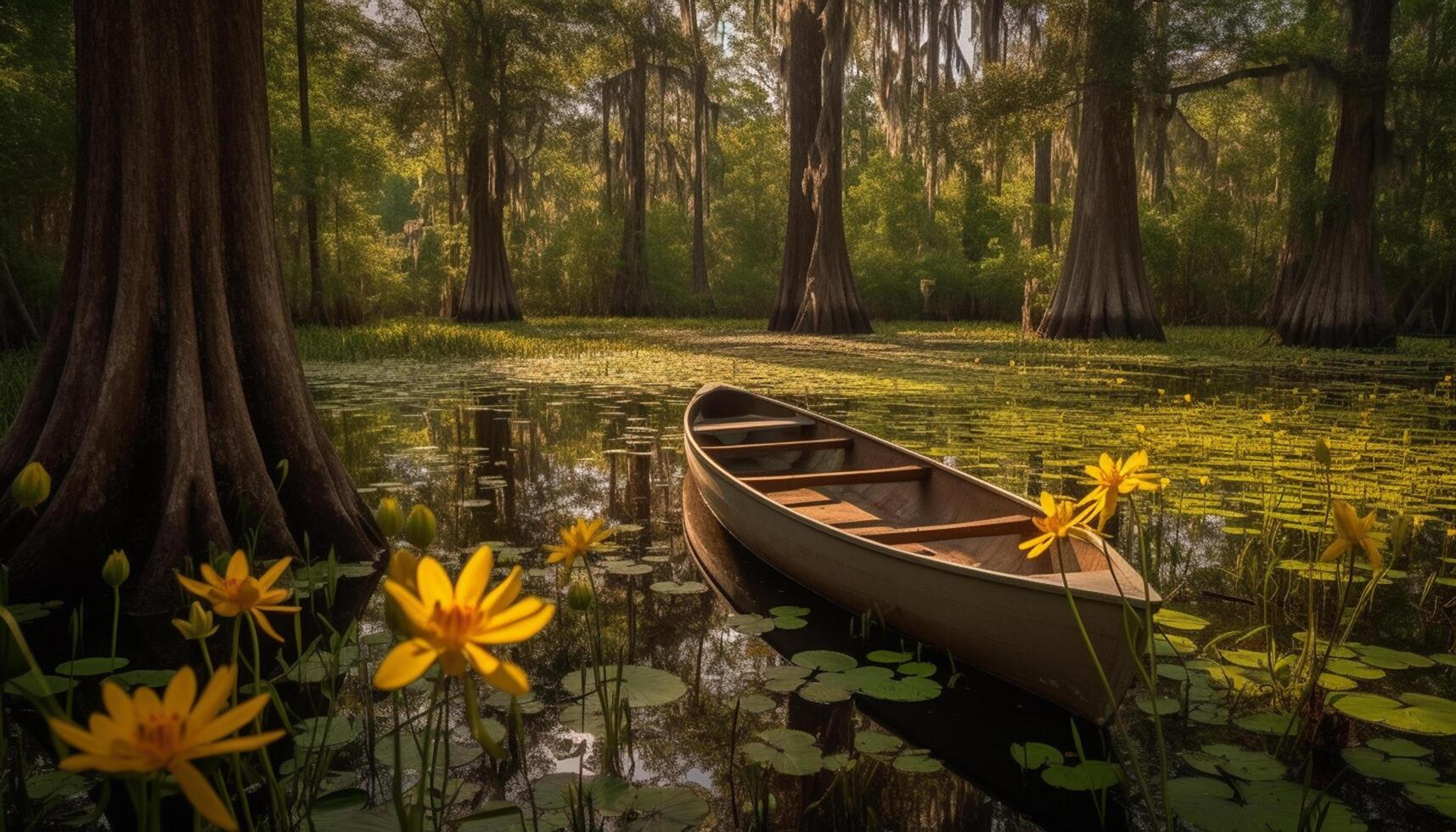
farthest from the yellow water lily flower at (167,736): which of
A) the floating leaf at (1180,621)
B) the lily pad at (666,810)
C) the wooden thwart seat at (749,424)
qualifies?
the wooden thwart seat at (749,424)

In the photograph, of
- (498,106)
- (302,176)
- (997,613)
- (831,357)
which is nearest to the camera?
(997,613)

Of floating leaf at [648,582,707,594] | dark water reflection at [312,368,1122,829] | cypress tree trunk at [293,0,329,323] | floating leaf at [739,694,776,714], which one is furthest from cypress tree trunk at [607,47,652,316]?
floating leaf at [739,694,776,714]

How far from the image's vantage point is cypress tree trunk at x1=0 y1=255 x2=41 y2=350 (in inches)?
448

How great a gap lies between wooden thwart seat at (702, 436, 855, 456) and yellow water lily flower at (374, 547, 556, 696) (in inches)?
149

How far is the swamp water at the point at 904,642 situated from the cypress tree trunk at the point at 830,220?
36.8 feet

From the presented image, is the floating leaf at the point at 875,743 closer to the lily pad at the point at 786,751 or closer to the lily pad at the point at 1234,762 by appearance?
the lily pad at the point at 786,751

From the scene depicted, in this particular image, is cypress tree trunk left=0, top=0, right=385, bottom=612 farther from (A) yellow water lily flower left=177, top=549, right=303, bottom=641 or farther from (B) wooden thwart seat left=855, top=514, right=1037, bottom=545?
(B) wooden thwart seat left=855, top=514, right=1037, bottom=545

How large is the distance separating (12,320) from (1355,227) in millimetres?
21084

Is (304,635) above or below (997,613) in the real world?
below

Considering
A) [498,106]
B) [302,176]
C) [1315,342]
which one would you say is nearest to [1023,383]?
[1315,342]

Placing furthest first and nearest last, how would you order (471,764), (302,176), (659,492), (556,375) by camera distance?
(302,176) < (556,375) < (659,492) < (471,764)

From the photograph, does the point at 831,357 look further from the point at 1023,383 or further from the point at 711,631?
the point at 711,631

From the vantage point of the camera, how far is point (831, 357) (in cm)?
1312

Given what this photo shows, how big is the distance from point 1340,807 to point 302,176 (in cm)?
1886
